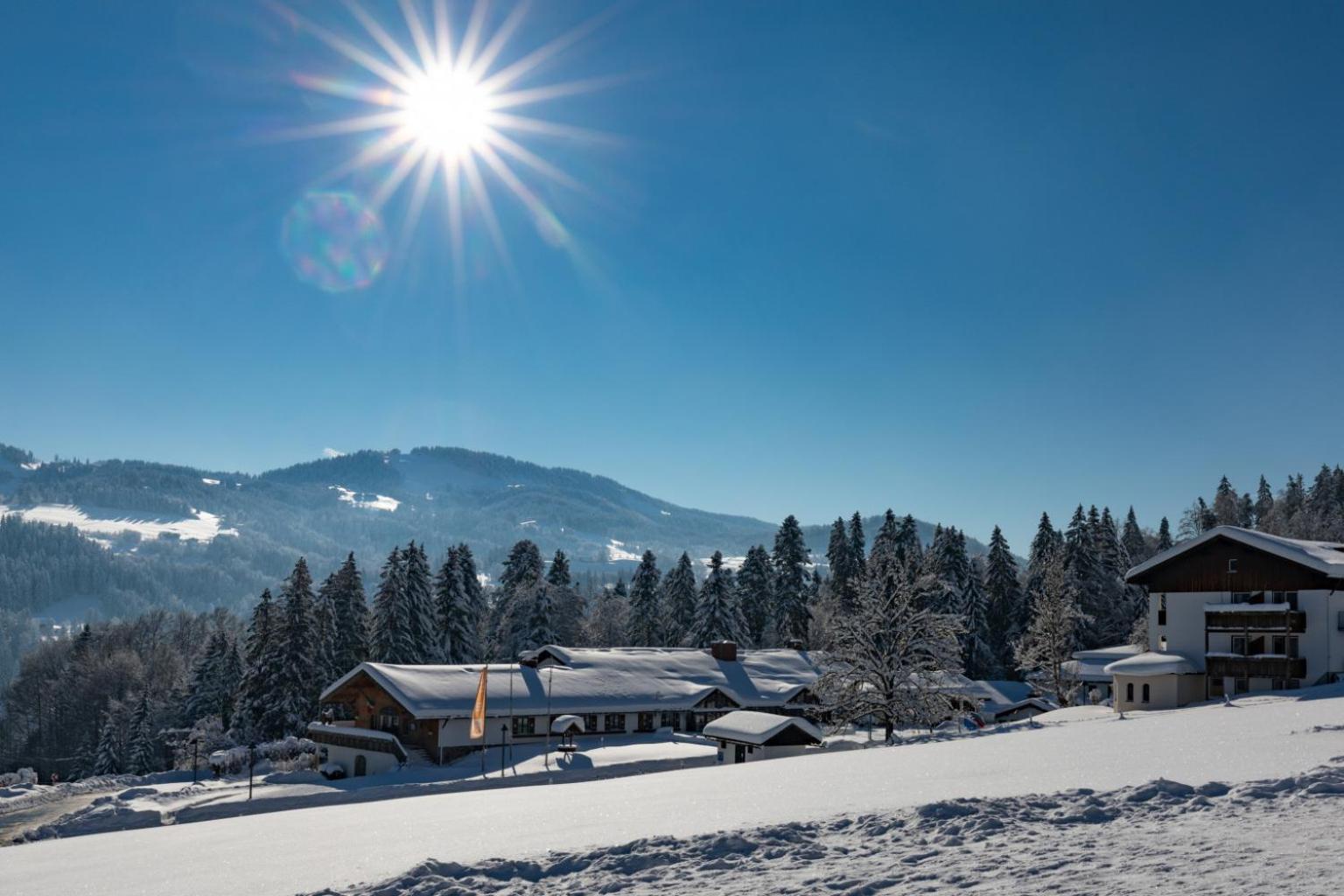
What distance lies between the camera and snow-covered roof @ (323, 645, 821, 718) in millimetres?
47000

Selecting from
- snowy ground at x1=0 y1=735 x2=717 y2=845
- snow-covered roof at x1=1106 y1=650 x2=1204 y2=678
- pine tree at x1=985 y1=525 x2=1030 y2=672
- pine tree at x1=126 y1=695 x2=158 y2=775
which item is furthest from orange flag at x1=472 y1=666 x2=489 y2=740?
pine tree at x1=985 y1=525 x2=1030 y2=672

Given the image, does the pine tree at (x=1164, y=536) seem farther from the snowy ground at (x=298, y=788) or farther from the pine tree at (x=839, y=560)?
the snowy ground at (x=298, y=788)

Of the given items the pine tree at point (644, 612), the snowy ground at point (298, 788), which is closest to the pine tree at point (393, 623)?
the snowy ground at point (298, 788)

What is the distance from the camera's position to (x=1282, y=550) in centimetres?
4000

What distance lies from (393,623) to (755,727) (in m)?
37.1

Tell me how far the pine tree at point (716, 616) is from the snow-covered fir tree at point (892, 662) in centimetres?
3439

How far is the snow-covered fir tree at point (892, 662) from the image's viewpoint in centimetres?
4050

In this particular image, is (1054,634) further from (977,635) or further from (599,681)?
(599,681)

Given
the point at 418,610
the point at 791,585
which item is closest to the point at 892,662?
the point at 418,610

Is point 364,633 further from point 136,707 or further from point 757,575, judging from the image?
point 757,575

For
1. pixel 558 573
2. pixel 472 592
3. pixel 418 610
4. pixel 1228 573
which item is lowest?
pixel 418 610

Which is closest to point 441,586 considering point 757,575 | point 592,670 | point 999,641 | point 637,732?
point 592,670

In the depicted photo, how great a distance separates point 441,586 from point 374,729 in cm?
2438

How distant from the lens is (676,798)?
13.9 metres
